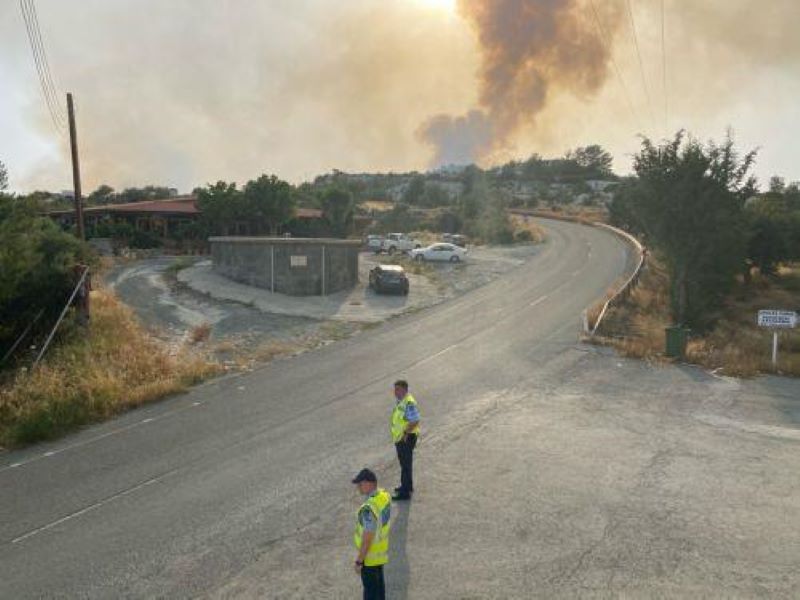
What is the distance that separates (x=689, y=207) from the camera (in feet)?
97.6

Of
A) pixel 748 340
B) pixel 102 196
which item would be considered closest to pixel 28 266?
pixel 748 340

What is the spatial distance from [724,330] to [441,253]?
21.7m

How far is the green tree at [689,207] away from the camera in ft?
97.2

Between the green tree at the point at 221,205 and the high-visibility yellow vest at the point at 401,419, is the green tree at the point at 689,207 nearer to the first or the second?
the high-visibility yellow vest at the point at 401,419

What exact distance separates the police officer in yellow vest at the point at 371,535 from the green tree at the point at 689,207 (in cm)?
2603

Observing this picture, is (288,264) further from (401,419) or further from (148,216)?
(148,216)

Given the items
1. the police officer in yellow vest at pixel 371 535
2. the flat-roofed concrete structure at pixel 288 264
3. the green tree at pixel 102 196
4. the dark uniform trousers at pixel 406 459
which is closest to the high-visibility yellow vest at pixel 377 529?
the police officer in yellow vest at pixel 371 535

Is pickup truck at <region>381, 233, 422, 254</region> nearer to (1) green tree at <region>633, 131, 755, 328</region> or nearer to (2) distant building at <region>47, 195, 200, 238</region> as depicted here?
(2) distant building at <region>47, 195, 200, 238</region>

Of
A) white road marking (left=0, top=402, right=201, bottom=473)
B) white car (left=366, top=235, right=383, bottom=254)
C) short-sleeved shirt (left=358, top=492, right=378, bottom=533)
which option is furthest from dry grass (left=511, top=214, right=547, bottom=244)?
short-sleeved shirt (left=358, top=492, right=378, bottom=533)

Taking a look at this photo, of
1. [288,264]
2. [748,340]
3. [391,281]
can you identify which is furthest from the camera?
[391,281]

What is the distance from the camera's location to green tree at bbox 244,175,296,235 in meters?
55.0

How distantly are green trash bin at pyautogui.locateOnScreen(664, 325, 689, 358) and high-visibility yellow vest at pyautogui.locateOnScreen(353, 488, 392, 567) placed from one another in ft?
57.7

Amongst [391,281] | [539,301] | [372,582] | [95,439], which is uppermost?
[391,281]

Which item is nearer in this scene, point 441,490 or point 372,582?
point 372,582
